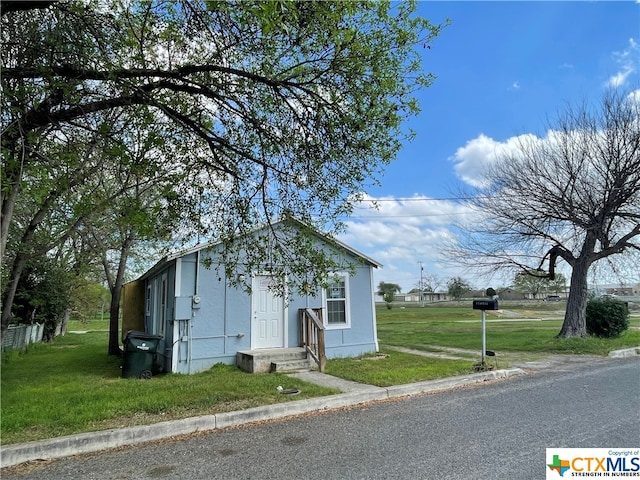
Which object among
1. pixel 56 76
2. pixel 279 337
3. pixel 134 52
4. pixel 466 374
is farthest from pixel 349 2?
pixel 279 337

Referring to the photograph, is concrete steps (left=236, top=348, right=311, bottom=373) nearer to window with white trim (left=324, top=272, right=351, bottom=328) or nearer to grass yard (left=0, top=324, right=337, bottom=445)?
grass yard (left=0, top=324, right=337, bottom=445)

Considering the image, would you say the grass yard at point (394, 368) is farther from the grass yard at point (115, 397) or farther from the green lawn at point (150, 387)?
the grass yard at point (115, 397)

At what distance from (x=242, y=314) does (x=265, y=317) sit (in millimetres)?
636

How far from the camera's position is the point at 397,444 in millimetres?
4629

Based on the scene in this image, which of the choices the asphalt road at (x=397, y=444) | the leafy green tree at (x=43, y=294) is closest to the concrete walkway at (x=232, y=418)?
the asphalt road at (x=397, y=444)

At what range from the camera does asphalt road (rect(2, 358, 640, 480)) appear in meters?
3.97

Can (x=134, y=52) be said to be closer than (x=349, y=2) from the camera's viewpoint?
No

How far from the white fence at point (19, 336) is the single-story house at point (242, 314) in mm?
6585

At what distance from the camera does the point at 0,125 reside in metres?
4.73

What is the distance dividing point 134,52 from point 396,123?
3.72m

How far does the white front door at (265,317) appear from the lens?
1062 cm

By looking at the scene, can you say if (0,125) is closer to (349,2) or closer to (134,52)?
(134,52)

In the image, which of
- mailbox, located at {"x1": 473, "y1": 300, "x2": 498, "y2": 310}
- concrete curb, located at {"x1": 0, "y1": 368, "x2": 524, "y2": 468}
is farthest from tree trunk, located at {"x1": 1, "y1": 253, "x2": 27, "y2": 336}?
mailbox, located at {"x1": 473, "y1": 300, "x2": 498, "y2": 310}

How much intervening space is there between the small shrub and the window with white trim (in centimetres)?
900
